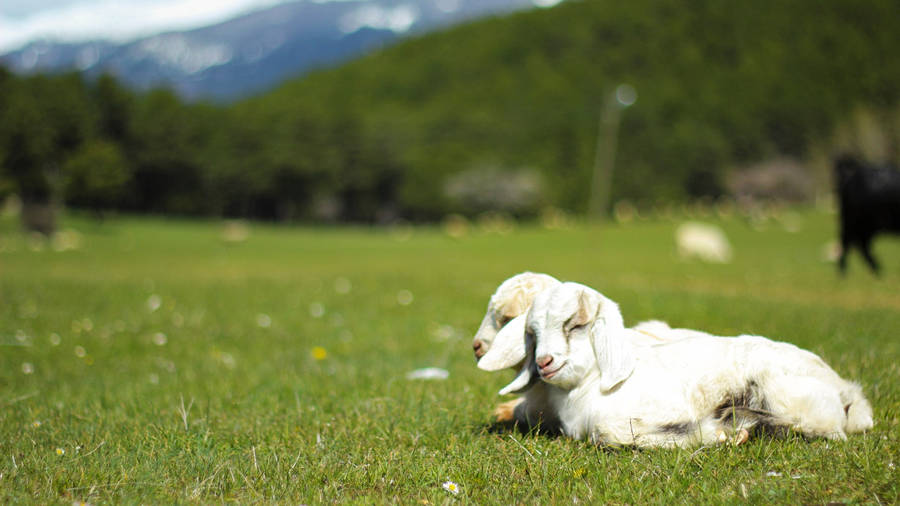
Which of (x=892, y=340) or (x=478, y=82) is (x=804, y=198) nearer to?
(x=478, y=82)

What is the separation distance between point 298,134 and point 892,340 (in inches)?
3002

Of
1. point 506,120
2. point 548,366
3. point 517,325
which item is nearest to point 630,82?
point 506,120

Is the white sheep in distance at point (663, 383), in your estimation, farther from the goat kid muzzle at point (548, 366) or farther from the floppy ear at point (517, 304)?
the floppy ear at point (517, 304)

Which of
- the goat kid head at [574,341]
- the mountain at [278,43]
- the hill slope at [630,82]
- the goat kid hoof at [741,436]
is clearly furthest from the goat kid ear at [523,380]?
the mountain at [278,43]

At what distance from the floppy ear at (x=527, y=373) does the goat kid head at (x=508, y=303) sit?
0.67 ft

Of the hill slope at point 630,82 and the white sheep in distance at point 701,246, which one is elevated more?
the hill slope at point 630,82

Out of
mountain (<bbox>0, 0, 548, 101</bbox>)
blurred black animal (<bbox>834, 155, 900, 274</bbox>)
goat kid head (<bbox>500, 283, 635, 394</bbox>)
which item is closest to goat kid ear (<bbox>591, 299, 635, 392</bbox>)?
goat kid head (<bbox>500, 283, 635, 394</bbox>)

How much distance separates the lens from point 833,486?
8.70 ft

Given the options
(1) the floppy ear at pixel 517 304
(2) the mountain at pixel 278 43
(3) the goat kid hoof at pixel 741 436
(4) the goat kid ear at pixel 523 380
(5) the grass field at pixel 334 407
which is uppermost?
(2) the mountain at pixel 278 43

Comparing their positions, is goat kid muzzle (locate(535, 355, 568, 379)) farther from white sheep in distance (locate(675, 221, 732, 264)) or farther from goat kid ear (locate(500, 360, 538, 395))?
white sheep in distance (locate(675, 221, 732, 264))

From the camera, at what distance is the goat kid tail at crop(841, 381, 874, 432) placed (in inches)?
131

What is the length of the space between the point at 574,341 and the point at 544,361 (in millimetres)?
204

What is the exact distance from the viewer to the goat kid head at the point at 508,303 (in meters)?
3.43

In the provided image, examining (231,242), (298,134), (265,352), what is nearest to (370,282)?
(265,352)
